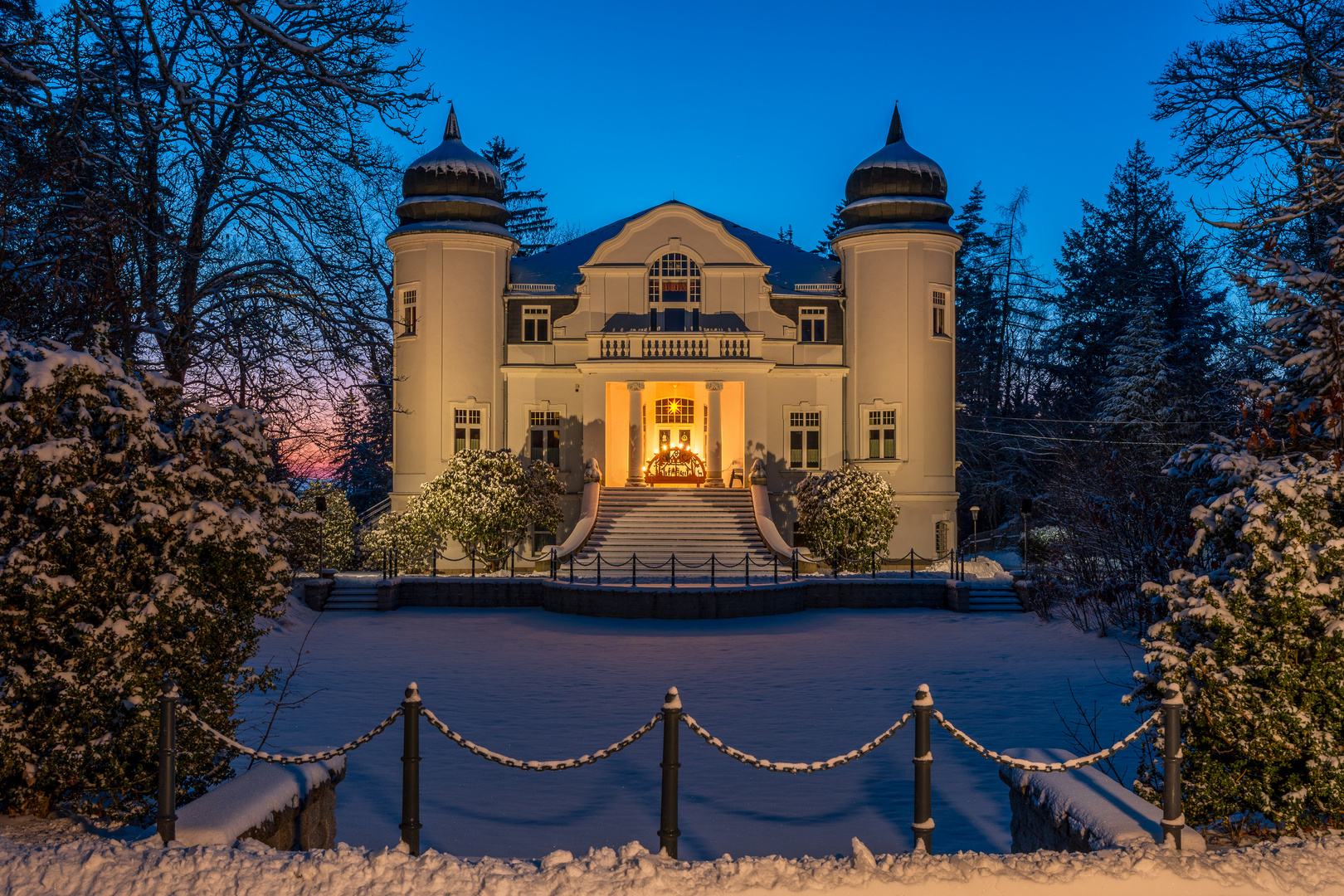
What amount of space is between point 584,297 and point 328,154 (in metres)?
21.9

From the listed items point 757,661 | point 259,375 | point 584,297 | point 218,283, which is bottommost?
point 757,661

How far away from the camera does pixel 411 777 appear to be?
19.2 ft

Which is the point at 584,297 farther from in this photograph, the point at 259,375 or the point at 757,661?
the point at 259,375

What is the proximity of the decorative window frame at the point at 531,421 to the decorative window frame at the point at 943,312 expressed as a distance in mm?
11572

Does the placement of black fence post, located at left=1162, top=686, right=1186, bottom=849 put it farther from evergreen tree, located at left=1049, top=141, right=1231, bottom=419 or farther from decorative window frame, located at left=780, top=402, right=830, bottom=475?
evergreen tree, located at left=1049, top=141, right=1231, bottom=419

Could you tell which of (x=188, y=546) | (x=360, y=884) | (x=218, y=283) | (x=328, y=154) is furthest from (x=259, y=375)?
(x=360, y=884)

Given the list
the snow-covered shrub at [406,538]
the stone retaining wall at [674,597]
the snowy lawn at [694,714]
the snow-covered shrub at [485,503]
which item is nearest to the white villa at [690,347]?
the snow-covered shrub at [406,538]

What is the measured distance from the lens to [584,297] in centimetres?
3250

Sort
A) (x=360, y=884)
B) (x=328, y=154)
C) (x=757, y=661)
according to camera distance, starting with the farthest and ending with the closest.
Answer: (x=757, y=661) < (x=328, y=154) < (x=360, y=884)

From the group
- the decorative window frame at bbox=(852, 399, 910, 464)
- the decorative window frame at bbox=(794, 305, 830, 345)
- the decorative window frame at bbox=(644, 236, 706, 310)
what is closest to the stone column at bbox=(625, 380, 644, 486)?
the decorative window frame at bbox=(644, 236, 706, 310)

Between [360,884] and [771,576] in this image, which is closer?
[360,884]

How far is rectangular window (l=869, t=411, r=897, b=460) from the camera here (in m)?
31.6

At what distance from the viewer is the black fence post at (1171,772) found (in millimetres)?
5465

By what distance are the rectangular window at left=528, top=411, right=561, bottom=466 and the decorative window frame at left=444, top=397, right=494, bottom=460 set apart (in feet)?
4.36
